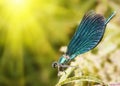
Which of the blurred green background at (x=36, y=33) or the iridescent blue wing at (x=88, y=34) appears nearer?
the iridescent blue wing at (x=88, y=34)

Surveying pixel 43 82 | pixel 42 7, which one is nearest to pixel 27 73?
pixel 43 82

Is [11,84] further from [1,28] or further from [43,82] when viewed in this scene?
[1,28]

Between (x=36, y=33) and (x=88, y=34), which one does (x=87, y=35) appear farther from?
(x=36, y=33)

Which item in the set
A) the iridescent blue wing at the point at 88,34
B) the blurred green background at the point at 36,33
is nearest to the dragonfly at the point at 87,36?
the iridescent blue wing at the point at 88,34

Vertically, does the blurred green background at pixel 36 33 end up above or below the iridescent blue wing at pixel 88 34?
above

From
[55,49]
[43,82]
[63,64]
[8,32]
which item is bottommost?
[63,64]

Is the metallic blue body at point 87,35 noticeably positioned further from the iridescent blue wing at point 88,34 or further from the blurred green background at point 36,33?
the blurred green background at point 36,33
